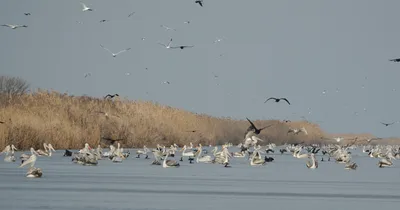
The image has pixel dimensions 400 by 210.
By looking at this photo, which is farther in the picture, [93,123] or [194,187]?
[93,123]

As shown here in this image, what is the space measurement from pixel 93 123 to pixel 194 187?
926 inches

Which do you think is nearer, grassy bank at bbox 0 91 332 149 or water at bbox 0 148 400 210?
water at bbox 0 148 400 210

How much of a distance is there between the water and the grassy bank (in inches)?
307

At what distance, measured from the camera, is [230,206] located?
16.7 meters

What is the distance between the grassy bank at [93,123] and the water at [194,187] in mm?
7791

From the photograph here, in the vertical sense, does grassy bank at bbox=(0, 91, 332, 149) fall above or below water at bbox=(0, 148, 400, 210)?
above

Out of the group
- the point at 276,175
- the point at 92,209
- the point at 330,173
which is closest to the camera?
the point at 92,209

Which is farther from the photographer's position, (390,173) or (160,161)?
(160,161)

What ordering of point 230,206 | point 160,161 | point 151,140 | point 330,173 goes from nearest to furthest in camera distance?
point 230,206 < point 330,173 < point 160,161 < point 151,140

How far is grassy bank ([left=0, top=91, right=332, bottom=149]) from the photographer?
38.7 m

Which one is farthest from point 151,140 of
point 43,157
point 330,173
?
point 330,173

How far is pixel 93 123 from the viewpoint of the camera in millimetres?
44406

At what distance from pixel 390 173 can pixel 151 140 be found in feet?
70.9

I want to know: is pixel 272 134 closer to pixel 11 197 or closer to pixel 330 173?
pixel 330 173
